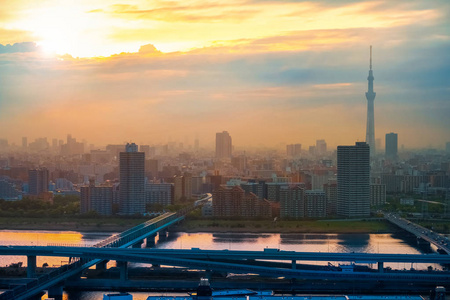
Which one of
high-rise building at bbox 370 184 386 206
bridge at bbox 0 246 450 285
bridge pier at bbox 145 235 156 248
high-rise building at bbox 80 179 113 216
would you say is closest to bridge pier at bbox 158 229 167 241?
bridge pier at bbox 145 235 156 248

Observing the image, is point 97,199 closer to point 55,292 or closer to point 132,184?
point 132,184

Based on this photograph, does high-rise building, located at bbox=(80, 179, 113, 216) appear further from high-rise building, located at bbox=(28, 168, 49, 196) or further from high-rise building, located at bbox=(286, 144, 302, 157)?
high-rise building, located at bbox=(286, 144, 302, 157)

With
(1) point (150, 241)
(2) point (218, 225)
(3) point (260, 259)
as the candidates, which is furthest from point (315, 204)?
(3) point (260, 259)

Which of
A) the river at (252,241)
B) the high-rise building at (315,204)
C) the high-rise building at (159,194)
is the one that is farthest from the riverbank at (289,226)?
the high-rise building at (159,194)

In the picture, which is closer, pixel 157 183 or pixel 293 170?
pixel 157 183

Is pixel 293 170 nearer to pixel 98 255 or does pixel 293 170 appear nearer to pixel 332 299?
pixel 98 255

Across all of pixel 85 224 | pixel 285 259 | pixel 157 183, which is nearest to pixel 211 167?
pixel 157 183

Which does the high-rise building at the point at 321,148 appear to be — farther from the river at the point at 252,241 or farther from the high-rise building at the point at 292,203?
the river at the point at 252,241
